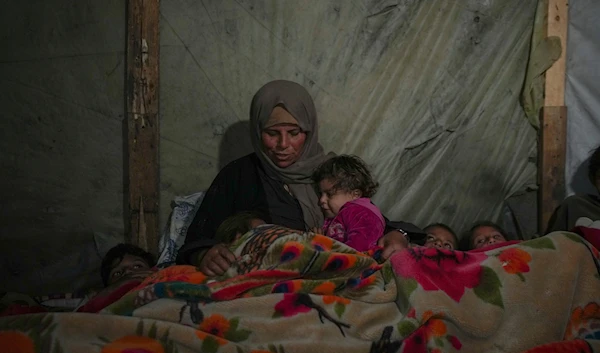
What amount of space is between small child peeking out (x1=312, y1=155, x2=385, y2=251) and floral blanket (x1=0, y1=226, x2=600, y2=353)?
473mm

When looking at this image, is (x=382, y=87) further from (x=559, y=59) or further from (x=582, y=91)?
(x=582, y=91)

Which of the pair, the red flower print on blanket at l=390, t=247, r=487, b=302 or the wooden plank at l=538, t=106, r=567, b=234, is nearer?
the red flower print on blanket at l=390, t=247, r=487, b=302

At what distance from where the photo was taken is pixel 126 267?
2.50 metres

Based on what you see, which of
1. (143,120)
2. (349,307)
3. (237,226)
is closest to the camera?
(349,307)

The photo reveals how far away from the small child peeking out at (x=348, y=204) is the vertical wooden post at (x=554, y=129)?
48.4 inches

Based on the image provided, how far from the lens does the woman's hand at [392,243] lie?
2.10 metres

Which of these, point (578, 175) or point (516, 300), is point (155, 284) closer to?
point (516, 300)

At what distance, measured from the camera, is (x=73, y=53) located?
9.62ft

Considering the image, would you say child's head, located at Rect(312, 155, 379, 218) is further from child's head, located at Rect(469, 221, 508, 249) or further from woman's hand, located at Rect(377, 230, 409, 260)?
child's head, located at Rect(469, 221, 508, 249)

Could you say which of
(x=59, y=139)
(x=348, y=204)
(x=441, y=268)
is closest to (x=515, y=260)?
(x=441, y=268)

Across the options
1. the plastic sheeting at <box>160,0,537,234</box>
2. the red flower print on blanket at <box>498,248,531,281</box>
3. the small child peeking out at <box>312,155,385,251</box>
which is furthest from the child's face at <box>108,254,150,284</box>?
the red flower print on blanket at <box>498,248,531,281</box>

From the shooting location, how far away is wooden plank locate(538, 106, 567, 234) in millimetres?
3211

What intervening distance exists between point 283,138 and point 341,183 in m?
0.33

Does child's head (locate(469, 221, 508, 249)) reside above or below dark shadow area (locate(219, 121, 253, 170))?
below
